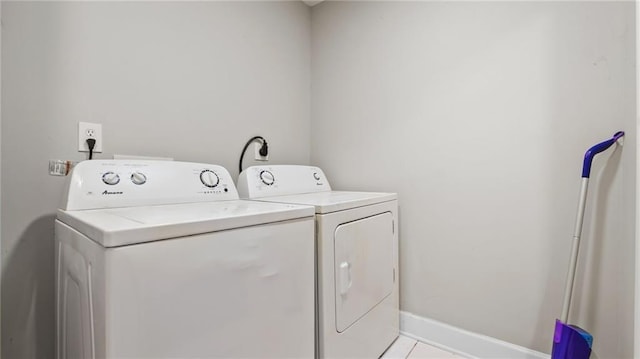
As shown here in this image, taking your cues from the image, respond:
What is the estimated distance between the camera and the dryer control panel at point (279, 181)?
1.48 metres

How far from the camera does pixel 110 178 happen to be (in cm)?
105

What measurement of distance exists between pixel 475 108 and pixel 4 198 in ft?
6.43

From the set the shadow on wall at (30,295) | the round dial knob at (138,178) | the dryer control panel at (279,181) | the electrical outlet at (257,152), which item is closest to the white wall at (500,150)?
the dryer control panel at (279,181)

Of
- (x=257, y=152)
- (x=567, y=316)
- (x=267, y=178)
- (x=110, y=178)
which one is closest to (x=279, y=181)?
(x=267, y=178)

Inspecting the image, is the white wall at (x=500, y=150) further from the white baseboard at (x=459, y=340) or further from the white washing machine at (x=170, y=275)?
the white washing machine at (x=170, y=275)

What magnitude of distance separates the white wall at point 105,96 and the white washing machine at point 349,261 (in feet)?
1.08

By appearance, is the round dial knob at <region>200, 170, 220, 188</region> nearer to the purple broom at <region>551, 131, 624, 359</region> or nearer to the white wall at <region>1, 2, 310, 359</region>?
the white wall at <region>1, 2, 310, 359</region>

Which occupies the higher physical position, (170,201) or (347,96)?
(347,96)

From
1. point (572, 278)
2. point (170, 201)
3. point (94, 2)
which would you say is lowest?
point (572, 278)

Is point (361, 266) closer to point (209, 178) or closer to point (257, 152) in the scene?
point (209, 178)

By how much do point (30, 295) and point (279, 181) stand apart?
1065mm

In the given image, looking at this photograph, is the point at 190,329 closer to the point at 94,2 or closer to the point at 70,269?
the point at 70,269

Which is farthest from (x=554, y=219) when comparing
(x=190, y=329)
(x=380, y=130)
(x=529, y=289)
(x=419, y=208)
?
(x=190, y=329)

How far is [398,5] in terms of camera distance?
1.76 meters
